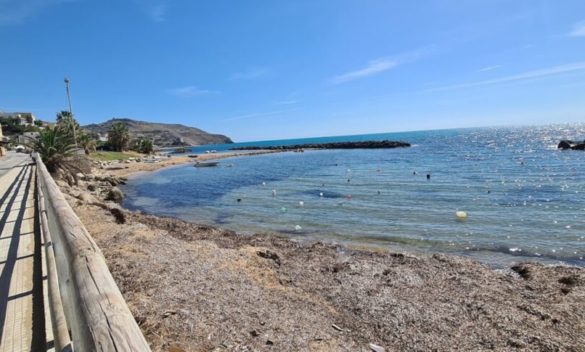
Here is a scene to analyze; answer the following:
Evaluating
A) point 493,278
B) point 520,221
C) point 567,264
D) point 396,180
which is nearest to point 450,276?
point 493,278

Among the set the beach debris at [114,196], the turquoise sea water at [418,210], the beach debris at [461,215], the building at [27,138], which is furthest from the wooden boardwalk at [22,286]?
the building at [27,138]

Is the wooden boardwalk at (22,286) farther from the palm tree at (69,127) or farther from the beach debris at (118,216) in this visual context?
the palm tree at (69,127)

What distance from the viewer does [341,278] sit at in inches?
329

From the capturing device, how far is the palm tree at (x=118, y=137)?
74.6 meters

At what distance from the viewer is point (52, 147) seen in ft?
65.3

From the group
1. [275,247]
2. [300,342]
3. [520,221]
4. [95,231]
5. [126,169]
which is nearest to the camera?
[300,342]

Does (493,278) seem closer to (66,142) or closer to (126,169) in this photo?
(66,142)

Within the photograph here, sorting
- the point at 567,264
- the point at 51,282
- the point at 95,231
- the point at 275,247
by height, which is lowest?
the point at 567,264

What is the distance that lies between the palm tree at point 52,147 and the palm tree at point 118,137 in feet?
191

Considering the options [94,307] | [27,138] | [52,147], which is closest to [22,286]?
[94,307]

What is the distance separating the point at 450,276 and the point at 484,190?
648 inches

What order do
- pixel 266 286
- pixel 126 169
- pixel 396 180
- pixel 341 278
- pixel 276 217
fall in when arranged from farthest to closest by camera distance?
pixel 126 169, pixel 396 180, pixel 276 217, pixel 341 278, pixel 266 286

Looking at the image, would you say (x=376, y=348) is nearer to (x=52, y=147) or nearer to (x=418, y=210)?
(x=418, y=210)

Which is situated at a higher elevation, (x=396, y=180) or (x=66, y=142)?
(x=66, y=142)
